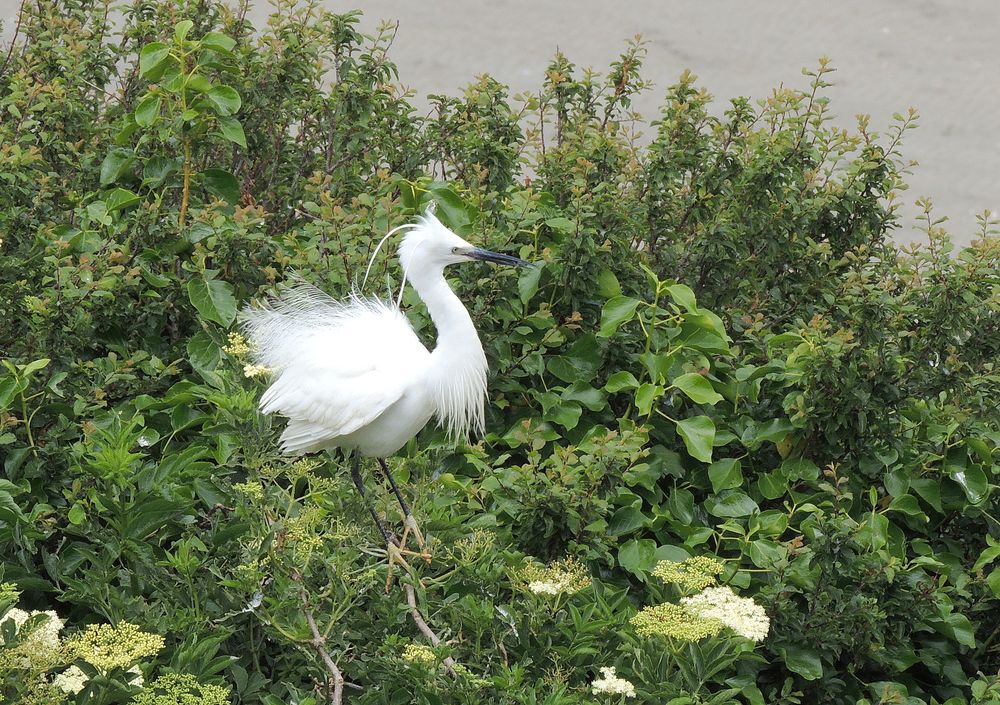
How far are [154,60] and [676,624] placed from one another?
2439 millimetres

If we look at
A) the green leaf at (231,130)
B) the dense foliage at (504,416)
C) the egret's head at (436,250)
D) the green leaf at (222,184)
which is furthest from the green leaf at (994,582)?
the green leaf at (222,184)

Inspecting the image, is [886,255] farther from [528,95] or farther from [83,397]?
[83,397]

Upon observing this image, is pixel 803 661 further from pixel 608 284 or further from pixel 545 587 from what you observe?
pixel 608 284

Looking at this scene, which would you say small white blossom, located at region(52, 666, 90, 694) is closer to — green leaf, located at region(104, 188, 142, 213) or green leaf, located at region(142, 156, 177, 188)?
green leaf, located at region(104, 188, 142, 213)

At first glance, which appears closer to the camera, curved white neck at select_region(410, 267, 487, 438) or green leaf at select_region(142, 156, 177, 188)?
curved white neck at select_region(410, 267, 487, 438)

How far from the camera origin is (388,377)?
9.31 ft

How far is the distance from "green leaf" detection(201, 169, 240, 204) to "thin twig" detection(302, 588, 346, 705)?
202 cm

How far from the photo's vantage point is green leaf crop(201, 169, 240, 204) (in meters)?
4.04

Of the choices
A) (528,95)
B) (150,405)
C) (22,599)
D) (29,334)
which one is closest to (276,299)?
(150,405)

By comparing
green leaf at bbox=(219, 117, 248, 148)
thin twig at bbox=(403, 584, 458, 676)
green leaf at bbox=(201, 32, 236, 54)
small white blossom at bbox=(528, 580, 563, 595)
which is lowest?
thin twig at bbox=(403, 584, 458, 676)

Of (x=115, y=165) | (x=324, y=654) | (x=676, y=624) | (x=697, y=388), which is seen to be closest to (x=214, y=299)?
(x=115, y=165)

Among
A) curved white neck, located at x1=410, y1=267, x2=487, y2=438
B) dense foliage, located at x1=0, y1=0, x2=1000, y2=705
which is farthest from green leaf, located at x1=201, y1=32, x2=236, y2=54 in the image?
curved white neck, located at x1=410, y1=267, x2=487, y2=438

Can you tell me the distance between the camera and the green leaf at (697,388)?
3359mm

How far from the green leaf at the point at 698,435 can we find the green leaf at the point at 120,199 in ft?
5.73
